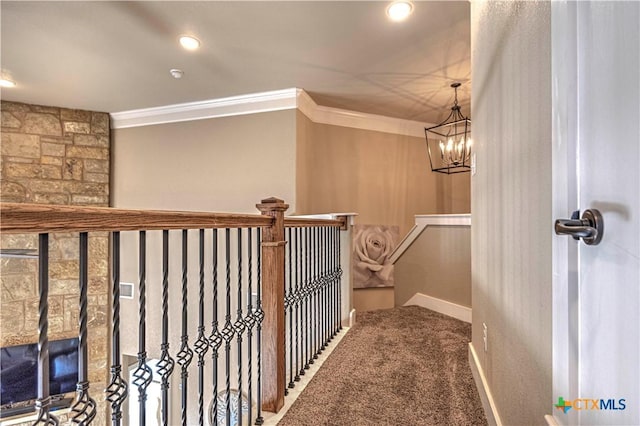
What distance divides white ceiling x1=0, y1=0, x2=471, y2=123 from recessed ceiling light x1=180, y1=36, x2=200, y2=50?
0.19 ft

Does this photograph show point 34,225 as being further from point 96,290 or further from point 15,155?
point 15,155

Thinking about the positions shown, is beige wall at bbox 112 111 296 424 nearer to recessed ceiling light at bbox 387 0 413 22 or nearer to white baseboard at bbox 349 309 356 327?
white baseboard at bbox 349 309 356 327

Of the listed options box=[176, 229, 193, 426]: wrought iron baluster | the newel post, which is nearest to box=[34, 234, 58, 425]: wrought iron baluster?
box=[176, 229, 193, 426]: wrought iron baluster

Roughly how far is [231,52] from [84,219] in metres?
2.63

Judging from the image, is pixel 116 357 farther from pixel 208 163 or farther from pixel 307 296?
pixel 208 163

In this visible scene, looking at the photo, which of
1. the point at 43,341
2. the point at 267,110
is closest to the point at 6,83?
the point at 267,110

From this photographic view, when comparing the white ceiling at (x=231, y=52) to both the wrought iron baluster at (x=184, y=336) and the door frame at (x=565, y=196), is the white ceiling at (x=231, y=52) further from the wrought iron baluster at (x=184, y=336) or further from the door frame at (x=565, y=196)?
the wrought iron baluster at (x=184, y=336)

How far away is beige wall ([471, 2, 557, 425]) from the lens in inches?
33.7

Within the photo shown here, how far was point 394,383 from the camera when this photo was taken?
186 centimetres

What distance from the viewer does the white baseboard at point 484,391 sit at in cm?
136

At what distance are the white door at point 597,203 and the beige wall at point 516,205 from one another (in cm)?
11

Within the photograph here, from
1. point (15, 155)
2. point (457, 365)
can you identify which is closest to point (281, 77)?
point (457, 365)

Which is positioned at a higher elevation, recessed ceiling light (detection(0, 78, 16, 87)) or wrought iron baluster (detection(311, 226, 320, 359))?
recessed ceiling light (detection(0, 78, 16, 87))

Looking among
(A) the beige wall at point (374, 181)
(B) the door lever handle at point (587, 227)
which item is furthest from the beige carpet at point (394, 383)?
(A) the beige wall at point (374, 181)
